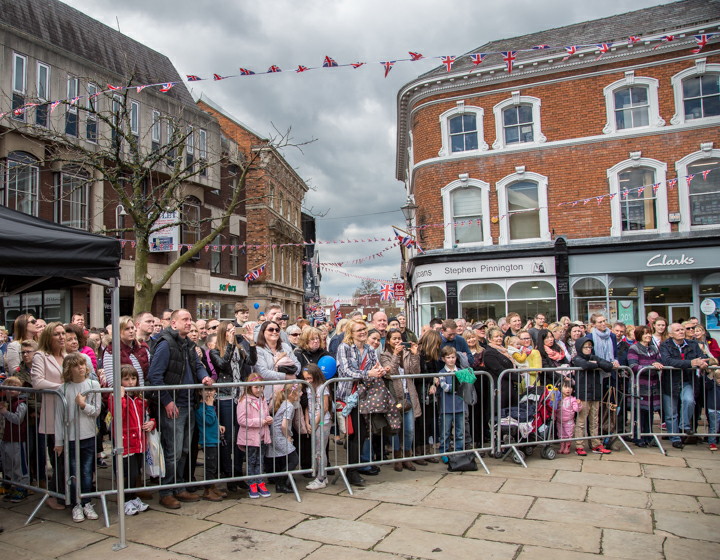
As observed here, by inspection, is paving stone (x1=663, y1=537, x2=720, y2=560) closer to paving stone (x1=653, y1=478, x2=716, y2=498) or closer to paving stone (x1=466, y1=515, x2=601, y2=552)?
paving stone (x1=466, y1=515, x2=601, y2=552)

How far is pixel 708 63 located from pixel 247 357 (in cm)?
1845

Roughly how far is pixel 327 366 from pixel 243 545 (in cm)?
256

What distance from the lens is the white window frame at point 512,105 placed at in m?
19.2

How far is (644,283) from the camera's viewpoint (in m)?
18.2

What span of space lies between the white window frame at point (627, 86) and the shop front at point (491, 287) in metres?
4.85

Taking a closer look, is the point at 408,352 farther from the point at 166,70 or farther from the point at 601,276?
the point at 166,70

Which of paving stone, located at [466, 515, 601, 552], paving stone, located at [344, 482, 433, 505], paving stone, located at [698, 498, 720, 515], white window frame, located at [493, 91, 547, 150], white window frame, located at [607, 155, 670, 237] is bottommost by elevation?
paving stone, located at [698, 498, 720, 515]

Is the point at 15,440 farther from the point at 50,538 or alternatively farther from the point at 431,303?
the point at 431,303

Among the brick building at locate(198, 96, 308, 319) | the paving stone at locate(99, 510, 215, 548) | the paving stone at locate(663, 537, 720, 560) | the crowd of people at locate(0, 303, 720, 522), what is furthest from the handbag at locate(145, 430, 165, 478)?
the brick building at locate(198, 96, 308, 319)

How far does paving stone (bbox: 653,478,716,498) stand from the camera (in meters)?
5.72

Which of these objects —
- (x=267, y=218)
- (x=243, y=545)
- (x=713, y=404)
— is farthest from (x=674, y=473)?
(x=267, y=218)

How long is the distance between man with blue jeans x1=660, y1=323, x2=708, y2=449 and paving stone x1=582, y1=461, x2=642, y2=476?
1.53 m

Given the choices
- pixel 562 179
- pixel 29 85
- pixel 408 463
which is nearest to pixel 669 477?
pixel 408 463

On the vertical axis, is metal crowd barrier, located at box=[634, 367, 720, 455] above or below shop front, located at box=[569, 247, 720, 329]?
below
